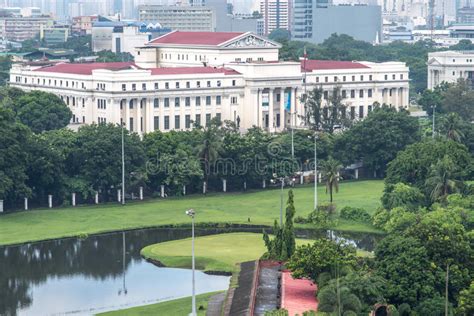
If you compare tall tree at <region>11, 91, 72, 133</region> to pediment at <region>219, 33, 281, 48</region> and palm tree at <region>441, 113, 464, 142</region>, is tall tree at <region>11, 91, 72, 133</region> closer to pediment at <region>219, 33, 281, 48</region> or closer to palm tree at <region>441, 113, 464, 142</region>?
pediment at <region>219, 33, 281, 48</region>

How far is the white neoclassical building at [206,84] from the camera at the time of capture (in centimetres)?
14188

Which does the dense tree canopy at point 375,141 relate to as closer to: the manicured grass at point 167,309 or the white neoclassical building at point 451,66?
the manicured grass at point 167,309

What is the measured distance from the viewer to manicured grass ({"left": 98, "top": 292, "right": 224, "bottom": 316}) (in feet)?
254

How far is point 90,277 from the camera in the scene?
86875mm

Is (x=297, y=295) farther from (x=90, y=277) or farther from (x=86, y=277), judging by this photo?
(x=86, y=277)

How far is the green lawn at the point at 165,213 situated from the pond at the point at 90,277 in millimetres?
2175

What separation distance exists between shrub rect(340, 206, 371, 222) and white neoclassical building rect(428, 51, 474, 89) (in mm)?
89064

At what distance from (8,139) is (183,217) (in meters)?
13.8

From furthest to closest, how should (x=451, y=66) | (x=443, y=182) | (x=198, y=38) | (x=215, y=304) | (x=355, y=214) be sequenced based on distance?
(x=451, y=66) → (x=198, y=38) → (x=355, y=214) → (x=443, y=182) → (x=215, y=304)

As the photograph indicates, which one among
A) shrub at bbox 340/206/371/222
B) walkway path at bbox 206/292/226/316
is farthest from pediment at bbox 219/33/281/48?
walkway path at bbox 206/292/226/316

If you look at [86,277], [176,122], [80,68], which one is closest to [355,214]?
[86,277]

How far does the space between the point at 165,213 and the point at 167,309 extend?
1135 inches

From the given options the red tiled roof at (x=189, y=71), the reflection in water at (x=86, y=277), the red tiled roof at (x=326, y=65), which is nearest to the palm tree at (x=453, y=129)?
the reflection in water at (x=86, y=277)

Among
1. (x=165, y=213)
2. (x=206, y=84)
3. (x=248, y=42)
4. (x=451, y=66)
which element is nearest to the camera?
(x=165, y=213)
